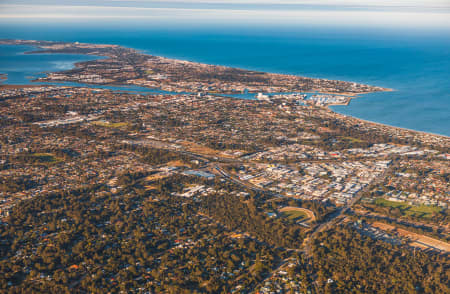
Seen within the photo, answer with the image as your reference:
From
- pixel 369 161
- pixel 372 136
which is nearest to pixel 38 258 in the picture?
pixel 369 161

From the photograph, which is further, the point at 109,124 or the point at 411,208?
the point at 109,124

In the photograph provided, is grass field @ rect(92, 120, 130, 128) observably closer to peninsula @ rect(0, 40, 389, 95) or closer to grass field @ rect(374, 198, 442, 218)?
peninsula @ rect(0, 40, 389, 95)

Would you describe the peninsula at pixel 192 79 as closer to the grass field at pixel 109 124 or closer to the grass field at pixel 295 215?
the grass field at pixel 109 124

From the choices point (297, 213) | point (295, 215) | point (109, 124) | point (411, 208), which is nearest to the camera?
point (295, 215)

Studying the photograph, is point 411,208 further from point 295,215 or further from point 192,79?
Result: point 192,79

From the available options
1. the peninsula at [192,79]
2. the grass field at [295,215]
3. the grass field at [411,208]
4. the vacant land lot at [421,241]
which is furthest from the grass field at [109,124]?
the vacant land lot at [421,241]

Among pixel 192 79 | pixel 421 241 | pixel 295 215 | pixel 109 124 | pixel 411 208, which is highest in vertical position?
pixel 192 79

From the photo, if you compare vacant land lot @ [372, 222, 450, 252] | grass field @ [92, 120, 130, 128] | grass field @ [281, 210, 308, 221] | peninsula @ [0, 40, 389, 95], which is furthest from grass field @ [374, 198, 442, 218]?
peninsula @ [0, 40, 389, 95]

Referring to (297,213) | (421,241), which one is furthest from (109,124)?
(421,241)

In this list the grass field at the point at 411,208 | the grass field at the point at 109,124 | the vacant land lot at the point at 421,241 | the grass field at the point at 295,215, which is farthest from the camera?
the grass field at the point at 109,124
